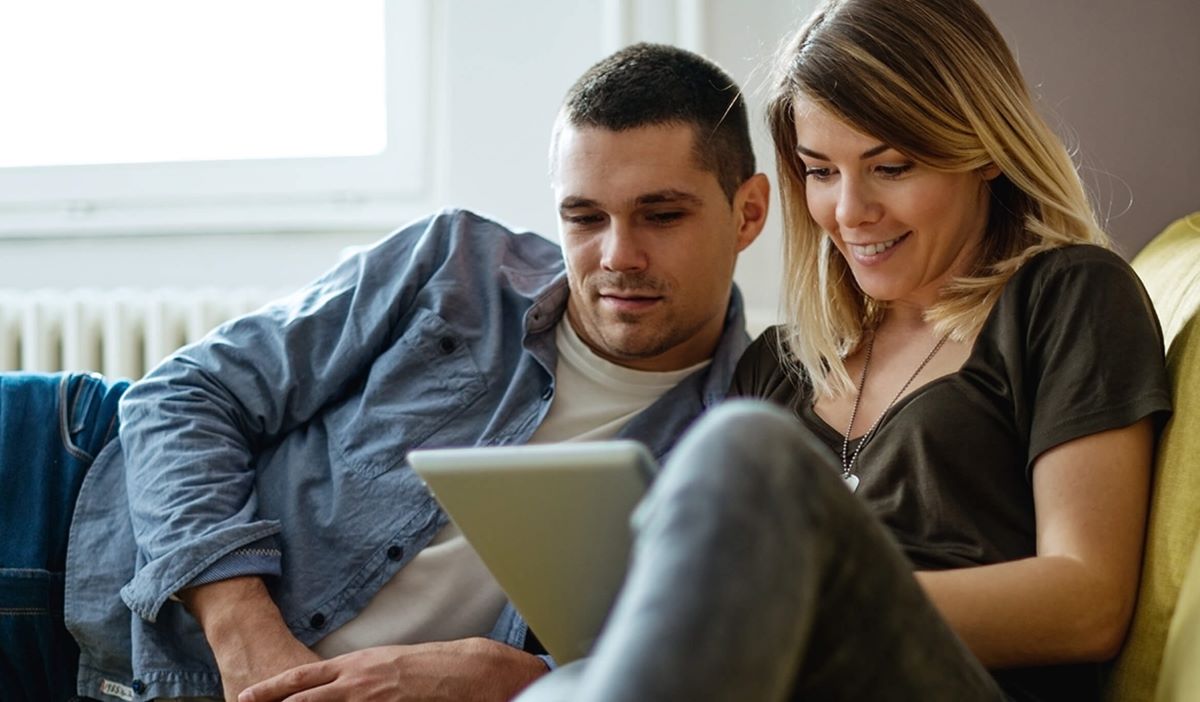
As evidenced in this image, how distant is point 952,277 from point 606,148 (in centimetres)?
45

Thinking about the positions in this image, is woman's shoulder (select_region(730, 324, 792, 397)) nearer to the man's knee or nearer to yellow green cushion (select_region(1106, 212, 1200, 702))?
yellow green cushion (select_region(1106, 212, 1200, 702))

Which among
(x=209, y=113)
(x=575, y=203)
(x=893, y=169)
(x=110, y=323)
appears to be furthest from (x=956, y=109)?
(x=209, y=113)

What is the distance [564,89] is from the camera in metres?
2.28

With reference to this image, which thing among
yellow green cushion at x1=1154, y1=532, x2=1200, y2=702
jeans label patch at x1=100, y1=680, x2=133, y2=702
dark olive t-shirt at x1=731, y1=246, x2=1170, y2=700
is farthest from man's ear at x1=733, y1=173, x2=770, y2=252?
jeans label patch at x1=100, y1=680, x2=133, y2=702

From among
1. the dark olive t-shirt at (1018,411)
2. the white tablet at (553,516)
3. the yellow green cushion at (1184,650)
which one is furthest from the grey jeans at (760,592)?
the dark olive t-shirt at (1018,411)

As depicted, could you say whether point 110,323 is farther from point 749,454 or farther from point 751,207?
point 749,454

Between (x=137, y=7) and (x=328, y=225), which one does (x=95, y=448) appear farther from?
(x=137, y=7)

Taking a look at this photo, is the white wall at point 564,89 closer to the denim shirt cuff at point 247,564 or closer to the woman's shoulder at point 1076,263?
the woman's shoulder at point 1076,263

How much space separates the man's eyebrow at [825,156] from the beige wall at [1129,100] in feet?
1.96

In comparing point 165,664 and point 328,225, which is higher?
point 328,225

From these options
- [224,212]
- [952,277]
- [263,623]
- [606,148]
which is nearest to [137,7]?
[224,212]

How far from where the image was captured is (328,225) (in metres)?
2.47

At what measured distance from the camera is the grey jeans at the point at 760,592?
1.89 feet

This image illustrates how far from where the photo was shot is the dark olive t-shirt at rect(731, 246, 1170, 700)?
1092mm
